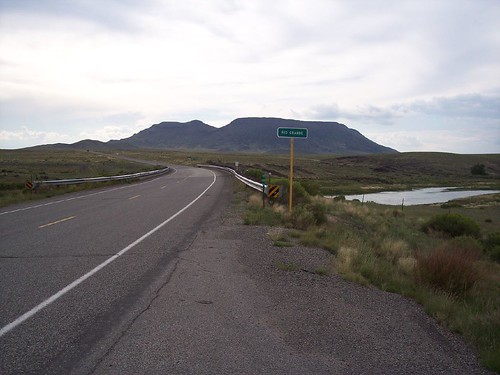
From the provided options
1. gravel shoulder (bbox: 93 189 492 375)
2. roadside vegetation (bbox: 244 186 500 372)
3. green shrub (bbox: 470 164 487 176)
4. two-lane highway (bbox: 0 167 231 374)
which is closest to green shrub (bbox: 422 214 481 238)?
roadside vegetation (bbox: 244 186 500 372)

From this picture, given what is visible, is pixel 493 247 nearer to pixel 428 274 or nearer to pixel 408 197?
pixel 428 274

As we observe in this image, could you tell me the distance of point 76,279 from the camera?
7.76 metres

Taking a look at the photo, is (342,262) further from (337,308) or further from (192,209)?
(192,209)

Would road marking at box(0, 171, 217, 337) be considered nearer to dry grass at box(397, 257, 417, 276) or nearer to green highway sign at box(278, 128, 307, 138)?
dry grass at box(397, 257, 417, 276)

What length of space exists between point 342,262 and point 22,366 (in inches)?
249

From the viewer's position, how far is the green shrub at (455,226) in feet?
81.4

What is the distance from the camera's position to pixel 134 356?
4.84 meters

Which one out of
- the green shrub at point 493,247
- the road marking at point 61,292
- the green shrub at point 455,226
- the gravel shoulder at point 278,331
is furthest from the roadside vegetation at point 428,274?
the green shrub at point 455,226

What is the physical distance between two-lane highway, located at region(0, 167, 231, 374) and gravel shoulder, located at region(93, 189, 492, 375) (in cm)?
33

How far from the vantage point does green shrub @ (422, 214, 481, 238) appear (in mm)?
24812

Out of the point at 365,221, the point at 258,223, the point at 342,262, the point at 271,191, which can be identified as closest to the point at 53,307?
the point at 342,262

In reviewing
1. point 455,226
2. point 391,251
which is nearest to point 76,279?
point 391,251

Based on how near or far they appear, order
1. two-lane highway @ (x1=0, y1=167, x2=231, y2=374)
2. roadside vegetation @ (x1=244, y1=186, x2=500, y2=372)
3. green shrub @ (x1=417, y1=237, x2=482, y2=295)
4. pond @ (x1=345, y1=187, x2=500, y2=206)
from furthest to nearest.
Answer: pond @ (x1=345, y1=187, x2=500, y2=206)
green shrub @ (x1=417, y1=237, x2=482, y2=295)
roadside vegetation @ (x1=244, y1=186, x2=500, y2=372)
two-lane highway @ (x1=0, y1=167, x2=231, y2=374)

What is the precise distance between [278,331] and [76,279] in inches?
144
